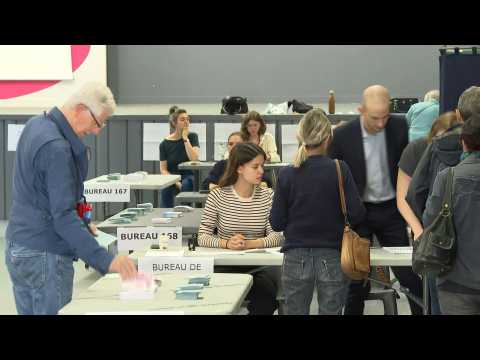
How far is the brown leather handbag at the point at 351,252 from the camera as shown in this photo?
459 cm

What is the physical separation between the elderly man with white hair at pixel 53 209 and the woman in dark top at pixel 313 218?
1.29 metres

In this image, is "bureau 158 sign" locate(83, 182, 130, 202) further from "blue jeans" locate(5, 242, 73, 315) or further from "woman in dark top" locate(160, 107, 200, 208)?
"blue jeans" locate(5, 242, 73, 315)

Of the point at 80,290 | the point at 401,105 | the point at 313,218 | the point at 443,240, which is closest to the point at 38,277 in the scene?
the point at 313,218

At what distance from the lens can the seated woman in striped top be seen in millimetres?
5492

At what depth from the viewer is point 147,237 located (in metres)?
5.46

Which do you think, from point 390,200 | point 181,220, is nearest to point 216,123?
point 181,220

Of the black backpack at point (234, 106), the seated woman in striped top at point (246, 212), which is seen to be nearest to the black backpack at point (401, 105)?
the black backpack at point (234, 106)

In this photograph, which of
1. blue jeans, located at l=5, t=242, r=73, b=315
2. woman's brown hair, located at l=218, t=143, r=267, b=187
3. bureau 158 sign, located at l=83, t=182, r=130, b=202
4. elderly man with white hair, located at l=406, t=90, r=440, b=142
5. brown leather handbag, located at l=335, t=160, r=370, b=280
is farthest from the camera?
elderly man with white hair, located at l=406, t=90, r=440, b=142

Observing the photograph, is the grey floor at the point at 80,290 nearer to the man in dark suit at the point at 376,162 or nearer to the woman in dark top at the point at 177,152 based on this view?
the man in dark suit at the point at 376,162

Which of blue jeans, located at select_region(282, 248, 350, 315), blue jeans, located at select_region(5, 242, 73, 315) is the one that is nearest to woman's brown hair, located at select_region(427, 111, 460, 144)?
blue jeans, located at select_region(282, 248, 350, 315)

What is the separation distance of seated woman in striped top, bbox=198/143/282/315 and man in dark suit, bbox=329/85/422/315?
1.71 ft

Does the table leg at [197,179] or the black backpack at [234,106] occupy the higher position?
the black backpack at [234,106]

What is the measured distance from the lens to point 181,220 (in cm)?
685
